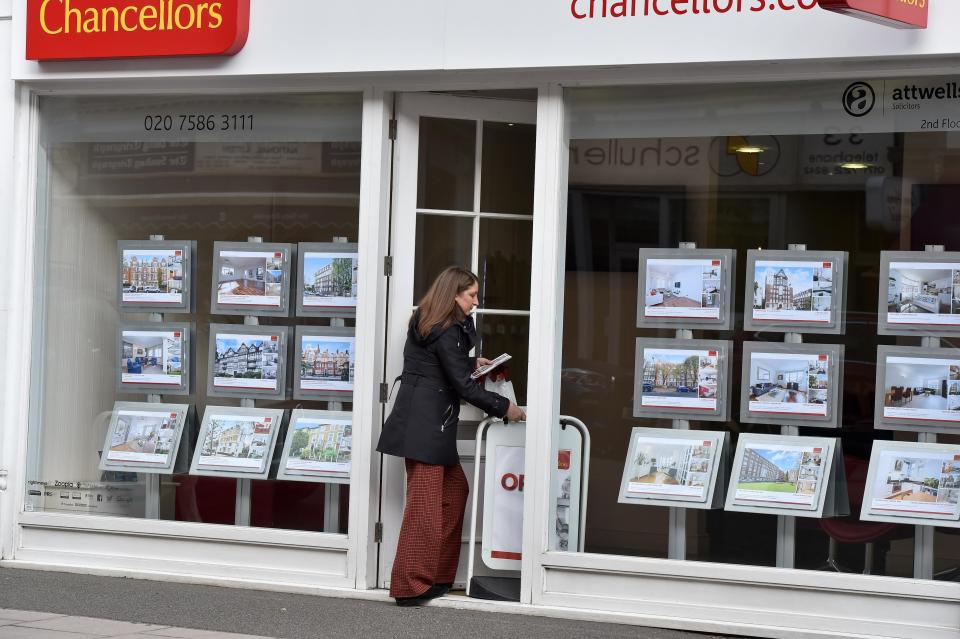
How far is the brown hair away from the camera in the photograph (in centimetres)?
718

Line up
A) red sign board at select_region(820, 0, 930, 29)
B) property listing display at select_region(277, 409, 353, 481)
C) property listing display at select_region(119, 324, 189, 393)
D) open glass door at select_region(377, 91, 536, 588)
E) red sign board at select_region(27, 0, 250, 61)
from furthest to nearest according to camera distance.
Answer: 1. property listing display at select_region(119, 324, 189, 393)
2. property listing display at select_region(277, 409, 353, 481)
3. open glass door at select_region(377, 91, 536, 588)
4. red sign board at select_region(27, 0, 250, 61)
5. red sign board at select_region(820, 0, 930, 29)

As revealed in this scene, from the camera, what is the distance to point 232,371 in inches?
321

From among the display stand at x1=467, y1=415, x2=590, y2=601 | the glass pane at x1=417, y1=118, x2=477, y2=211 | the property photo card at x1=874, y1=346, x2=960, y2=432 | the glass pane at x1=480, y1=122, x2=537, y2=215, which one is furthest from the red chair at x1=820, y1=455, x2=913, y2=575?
the glass pane at x1=417, y1=118, x2=477, y2=211

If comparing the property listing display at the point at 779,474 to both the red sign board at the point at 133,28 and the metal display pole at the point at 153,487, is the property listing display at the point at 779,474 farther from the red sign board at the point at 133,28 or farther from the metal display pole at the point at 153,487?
the red sign board at the point at 133,28

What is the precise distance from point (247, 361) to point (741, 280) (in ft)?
9.90

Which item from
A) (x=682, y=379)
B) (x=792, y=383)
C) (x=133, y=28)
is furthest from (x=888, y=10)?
(x=133, y=28)

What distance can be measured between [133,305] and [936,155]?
4.83 metres

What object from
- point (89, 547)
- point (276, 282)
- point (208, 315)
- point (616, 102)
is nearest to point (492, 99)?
point (616, 102)

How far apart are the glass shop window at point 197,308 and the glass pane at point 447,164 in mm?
402

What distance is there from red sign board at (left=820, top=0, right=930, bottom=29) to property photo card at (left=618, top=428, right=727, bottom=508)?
2.33m

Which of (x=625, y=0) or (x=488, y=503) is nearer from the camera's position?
(x=625, y=0)

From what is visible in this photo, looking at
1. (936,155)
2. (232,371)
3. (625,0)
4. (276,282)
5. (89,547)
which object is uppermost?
(625,0)

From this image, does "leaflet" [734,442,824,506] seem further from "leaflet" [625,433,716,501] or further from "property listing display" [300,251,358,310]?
"property listing display" [300,251,358,310]

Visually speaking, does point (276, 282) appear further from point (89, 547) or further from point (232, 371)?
point (89, 547)
